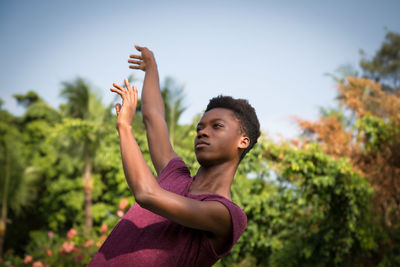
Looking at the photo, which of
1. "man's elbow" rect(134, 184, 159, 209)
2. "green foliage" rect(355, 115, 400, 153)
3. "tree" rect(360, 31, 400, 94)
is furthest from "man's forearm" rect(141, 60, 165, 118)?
"tree" rect(360, 31, 400, 94)

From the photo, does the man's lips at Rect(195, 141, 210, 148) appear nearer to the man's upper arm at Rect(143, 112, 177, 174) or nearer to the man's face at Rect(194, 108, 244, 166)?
the man's face at Rect(194, 108, 244, 166)

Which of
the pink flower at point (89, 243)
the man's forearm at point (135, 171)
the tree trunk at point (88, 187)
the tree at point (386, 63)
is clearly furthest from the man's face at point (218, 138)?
the tree at point (386, 63)

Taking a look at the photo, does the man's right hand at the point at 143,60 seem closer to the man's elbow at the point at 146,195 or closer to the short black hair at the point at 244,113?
the short black hair at the point at 244,113

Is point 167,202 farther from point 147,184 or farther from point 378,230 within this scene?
point 378,230

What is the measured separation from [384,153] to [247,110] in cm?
763

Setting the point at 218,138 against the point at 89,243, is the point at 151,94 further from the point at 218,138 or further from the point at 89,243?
the point at 89,243

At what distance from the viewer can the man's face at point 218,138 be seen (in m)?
1.47

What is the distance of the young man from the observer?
3.93 ft

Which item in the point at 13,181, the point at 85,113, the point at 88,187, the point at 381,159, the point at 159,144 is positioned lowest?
the point at 13,181

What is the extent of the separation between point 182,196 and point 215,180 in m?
0.28

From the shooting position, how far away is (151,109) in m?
1.77

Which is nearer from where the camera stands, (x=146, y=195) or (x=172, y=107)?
(x=146, y=195)

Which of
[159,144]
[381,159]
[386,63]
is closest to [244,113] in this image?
[159,144]

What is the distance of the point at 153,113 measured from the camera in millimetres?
1754
